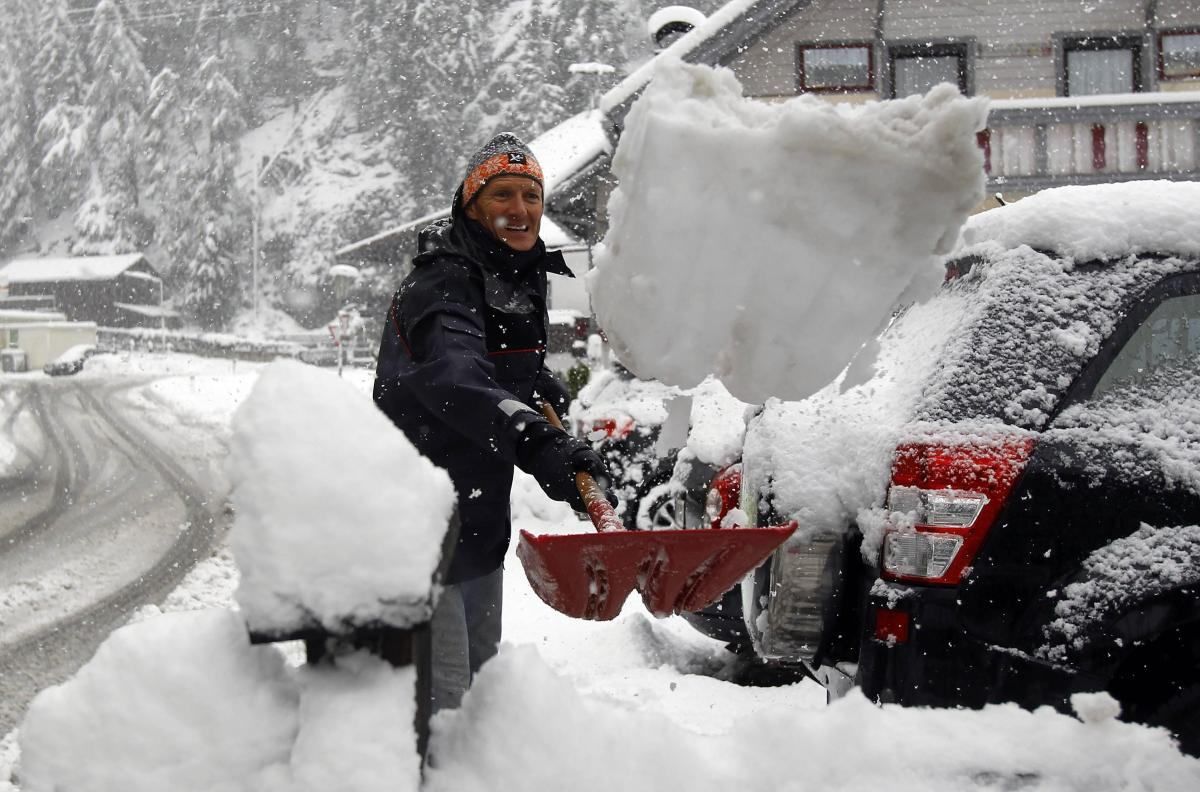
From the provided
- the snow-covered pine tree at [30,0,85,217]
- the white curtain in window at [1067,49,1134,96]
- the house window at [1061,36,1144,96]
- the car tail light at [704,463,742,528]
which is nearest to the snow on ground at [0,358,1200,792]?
the car tail light at [704,463,742,528]

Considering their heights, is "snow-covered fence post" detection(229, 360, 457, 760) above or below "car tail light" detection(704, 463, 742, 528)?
above

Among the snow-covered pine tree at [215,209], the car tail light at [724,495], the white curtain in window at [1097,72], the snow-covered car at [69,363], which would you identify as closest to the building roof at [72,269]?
the snow-covered pine tree at [215,209]

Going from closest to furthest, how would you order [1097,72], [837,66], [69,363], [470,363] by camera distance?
[470,363] → [1097,72] → [837,66] → [69,363]

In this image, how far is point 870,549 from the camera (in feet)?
9.05

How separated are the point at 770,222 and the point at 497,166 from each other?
849mm

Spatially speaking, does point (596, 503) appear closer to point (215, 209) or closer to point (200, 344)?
point (200, 344)

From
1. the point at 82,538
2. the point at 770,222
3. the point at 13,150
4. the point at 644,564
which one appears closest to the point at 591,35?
the point at 13,150

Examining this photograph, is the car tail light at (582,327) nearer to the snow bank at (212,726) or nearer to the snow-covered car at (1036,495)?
the snow-covered car at (1036,495)

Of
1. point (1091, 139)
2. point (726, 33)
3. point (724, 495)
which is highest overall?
point (726, 33)

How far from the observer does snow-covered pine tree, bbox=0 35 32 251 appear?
70.8 metres

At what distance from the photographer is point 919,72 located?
16672 millimetres

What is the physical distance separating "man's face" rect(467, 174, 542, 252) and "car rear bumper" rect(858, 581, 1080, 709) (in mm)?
1305

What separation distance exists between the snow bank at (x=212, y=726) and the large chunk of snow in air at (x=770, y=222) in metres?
1.00

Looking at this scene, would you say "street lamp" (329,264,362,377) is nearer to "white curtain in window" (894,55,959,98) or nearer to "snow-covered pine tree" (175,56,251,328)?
"snow-covered pine tree" (175,56,251,328)
